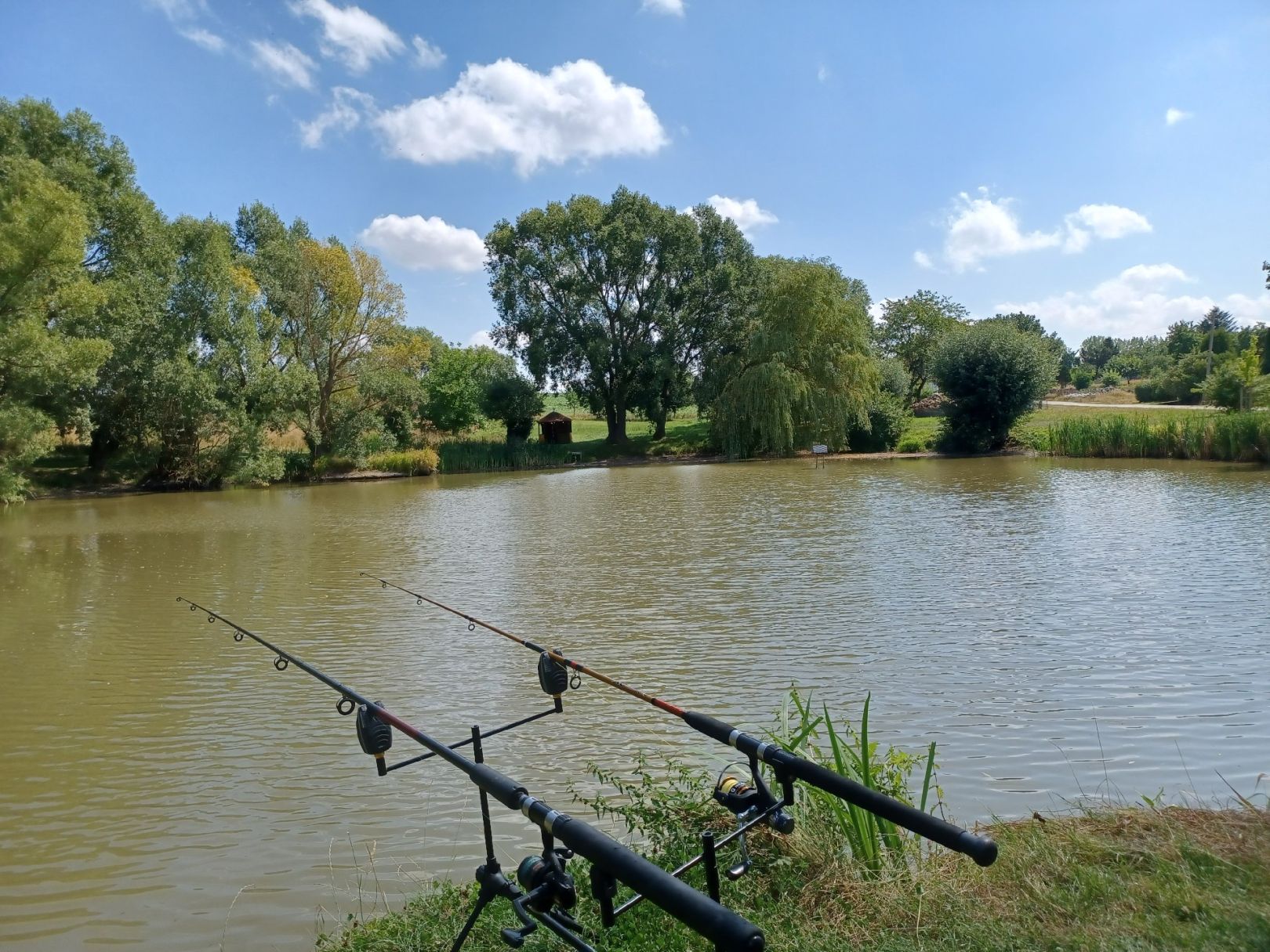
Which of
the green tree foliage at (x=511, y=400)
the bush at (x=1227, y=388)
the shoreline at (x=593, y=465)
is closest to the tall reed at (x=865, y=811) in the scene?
the shoreline at (x=593, y=465)

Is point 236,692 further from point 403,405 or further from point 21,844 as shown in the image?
point 403,405

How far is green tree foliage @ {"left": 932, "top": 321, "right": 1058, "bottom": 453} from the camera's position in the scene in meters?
38.5

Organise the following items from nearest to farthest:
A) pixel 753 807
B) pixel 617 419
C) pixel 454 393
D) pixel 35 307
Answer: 1. pixel 753 807
2. pixel 35 307
3. pixel 454 393
4. pixel 617 419

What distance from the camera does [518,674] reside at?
8.84 meters

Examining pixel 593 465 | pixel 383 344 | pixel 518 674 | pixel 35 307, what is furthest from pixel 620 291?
pixel 518 674

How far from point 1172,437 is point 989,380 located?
29.3ft

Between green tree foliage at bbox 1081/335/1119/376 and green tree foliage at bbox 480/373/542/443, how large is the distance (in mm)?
91347

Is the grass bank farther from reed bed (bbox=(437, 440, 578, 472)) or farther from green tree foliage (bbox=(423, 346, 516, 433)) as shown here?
green tree foliage (bbox=(423, 346, 516, 433))

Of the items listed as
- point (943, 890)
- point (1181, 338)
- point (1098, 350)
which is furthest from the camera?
point (1098, 350)

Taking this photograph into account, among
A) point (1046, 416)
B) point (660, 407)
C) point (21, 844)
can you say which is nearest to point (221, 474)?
point (660, 407)

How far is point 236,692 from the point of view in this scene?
8289mm

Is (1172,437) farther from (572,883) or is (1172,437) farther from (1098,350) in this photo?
(1098,350)

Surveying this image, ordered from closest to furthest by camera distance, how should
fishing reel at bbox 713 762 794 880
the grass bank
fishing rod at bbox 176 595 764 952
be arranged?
fishing rod at bbox 176 595 764 952, the grass bank, fishing reel at bbox 713 762 794 880

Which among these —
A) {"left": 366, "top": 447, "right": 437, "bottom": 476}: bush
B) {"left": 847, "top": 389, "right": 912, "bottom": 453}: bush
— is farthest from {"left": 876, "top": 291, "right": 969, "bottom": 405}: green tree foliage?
{"left": 366, "top": 447, "right": 437, "bottom": 476}: bush
